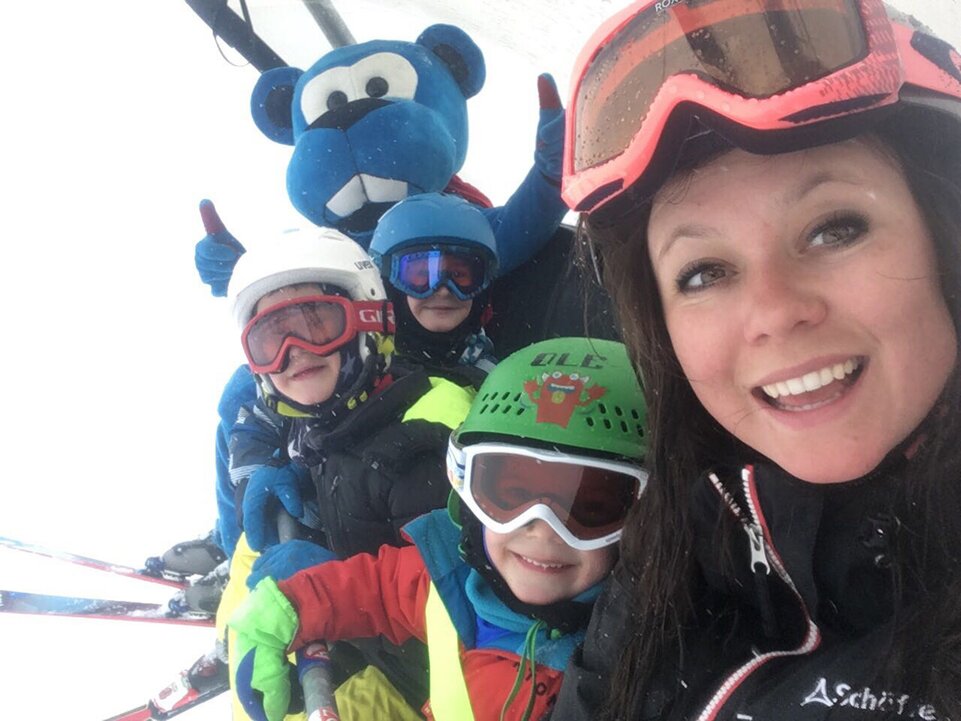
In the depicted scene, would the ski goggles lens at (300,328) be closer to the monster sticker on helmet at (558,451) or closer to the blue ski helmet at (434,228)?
the blue ski helmet at (434,228)

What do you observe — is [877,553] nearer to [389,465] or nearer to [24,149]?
[389,465]

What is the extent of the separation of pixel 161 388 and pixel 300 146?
137 inches

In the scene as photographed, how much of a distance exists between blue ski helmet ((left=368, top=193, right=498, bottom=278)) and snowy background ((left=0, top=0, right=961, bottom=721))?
1222mm

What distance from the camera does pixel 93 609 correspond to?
11.2ft

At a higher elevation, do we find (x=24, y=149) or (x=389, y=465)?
(x=24, y=149)

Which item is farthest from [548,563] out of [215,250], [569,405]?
[215,250]

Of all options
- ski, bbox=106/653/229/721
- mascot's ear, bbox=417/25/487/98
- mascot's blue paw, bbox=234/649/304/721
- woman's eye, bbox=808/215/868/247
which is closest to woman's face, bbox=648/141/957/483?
woman's eye, bbox=808/215/868/247

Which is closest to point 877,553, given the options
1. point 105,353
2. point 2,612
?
point 2,612

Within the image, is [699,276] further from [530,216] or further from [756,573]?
[530,216]

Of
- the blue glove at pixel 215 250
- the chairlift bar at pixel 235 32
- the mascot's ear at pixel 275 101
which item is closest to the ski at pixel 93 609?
the blue glove at pixel 215 250

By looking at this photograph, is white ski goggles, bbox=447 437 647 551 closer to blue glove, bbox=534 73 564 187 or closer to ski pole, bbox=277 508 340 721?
ski pole, bbox=277 508 340 721

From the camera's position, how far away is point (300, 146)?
2943 millimetres

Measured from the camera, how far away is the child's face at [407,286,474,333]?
241 cm

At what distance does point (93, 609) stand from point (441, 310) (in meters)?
2.46
